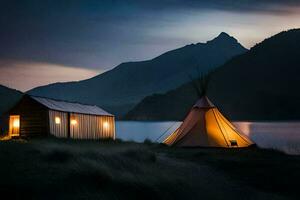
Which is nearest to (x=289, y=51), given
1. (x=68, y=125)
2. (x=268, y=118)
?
(x=268, y=118)

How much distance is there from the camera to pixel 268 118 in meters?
185

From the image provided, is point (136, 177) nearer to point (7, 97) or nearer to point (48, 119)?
point (48, 119)

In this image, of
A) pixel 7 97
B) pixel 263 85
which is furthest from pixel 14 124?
pixel 263 85

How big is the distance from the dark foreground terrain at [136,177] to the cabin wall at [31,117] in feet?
48.7

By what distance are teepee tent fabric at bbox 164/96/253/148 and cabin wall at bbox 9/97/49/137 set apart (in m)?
9.25

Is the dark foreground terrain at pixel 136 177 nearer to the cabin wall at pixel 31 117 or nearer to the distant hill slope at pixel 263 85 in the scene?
the cabin wall at pixel 31 117

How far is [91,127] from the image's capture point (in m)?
36.7

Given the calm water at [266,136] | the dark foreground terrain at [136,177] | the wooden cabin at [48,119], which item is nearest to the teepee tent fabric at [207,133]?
the calm water at [266,136]

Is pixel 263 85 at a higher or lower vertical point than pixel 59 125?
higher

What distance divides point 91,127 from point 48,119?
5369 mm

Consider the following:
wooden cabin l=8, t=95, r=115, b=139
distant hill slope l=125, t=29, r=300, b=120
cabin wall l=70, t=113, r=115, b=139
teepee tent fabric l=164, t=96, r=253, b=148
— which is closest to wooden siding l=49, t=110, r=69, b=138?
wooden cabin l=8, t=95, r=115, b=139

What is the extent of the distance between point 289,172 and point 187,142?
10437mm

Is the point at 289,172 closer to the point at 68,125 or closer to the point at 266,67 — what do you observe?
the point at 68,125

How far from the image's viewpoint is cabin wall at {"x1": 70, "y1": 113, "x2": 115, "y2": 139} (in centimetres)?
3450
